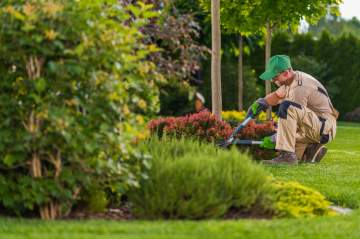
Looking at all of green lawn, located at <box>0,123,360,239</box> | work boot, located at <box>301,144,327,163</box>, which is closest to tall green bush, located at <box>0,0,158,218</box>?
green lawn, located at <box>0,123,360,239</box>

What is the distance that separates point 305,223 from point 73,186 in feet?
4.99

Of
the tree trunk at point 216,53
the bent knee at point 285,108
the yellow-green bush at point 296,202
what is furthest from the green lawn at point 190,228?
the tree trunk at point 216,53

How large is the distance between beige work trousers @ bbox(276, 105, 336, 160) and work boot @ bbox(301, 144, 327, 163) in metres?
0.17

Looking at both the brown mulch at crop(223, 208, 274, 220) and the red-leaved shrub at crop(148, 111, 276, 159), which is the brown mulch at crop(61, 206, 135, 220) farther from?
the red-leaved shrub at crop(148, 111, 276, 159)

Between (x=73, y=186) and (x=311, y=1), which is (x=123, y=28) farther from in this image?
(x=311, y=1)

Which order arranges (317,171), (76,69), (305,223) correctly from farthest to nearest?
(317,171)
(305,223)
(76,69)

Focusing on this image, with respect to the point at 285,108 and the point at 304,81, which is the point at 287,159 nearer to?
the point at 285,108

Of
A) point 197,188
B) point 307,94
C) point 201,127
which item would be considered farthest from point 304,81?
point 197,188

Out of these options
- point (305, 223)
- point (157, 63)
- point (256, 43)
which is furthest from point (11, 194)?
point (256, 43)

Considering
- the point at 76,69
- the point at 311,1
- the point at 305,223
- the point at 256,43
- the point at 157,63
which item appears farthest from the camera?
the point at 256,43

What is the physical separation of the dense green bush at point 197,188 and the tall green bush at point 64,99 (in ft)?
0.57

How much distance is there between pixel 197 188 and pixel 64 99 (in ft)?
3.44

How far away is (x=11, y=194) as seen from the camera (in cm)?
529

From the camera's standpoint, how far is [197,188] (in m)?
5.29
